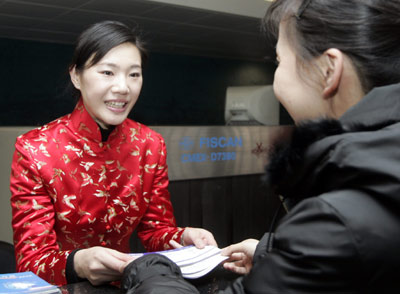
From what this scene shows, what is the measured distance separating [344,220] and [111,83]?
1224 millimetres

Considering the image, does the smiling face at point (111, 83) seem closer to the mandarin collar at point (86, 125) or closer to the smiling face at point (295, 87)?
the mandarin collar at point (86, 125)

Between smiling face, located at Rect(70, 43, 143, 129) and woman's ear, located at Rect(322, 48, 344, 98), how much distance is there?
1003mm

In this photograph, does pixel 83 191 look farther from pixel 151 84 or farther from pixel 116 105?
pixel 151 84

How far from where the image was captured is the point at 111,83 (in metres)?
1.60

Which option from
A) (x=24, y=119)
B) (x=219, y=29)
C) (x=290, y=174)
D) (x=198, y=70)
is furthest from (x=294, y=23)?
(x=198, y=70)

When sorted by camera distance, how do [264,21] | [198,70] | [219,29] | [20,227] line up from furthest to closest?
[198,70]
[219,29]
[20,227]
[264,21]

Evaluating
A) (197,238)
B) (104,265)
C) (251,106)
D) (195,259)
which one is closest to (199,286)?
(195,259)

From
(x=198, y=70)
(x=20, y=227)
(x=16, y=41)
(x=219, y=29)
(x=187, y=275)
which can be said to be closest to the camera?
(x=187, y=275)

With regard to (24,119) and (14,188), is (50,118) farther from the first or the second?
(14,188)

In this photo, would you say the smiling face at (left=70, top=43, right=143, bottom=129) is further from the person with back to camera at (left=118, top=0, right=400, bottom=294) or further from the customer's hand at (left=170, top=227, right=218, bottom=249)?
the person with back to camera at (left=118, top=0, right=400, bottom=294)

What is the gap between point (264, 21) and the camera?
89cm

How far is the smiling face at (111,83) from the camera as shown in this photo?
5.22 ft

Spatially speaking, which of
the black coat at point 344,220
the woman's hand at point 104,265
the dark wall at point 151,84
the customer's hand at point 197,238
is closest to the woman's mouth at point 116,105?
the customer's hand at point 197,238

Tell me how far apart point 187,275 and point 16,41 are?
5561 millimetres
